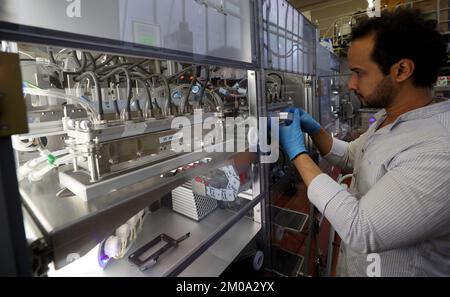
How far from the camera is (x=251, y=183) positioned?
1.24m

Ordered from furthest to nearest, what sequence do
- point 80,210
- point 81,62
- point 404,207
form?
point 81,62
point 404,207
point 80,210

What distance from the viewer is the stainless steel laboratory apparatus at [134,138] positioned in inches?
19.5

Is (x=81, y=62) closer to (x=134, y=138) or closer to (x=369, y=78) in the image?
(x=134, y=138)

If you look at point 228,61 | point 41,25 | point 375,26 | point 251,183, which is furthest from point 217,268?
point 375,26

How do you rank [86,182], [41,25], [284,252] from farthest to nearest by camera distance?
[284,252], [86,182], [41,25]

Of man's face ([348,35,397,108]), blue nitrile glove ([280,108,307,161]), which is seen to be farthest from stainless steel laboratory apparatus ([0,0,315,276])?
man's face ([348,35,397,108])

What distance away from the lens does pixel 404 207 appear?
25.6 inches

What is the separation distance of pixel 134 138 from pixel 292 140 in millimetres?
610

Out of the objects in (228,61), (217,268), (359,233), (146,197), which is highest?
(228,61)

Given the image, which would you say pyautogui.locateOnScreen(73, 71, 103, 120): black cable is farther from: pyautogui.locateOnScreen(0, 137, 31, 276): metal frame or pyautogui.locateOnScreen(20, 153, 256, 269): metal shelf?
pyautogui.locateOnScreen(0, 137, 31, 276): metal frame

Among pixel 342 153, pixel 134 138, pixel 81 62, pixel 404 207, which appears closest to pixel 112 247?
pixel 134 138

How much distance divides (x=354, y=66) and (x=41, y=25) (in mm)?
938
